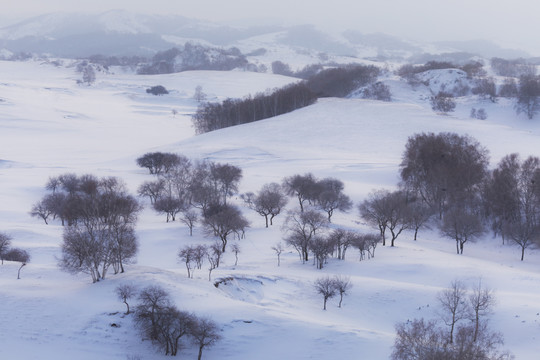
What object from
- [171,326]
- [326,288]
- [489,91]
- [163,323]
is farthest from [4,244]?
[489,91]

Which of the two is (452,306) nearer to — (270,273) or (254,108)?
(270,273)

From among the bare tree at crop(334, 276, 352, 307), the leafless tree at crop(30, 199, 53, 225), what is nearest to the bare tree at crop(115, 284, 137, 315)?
the bare tree at crop(334, 276, 352, 307)

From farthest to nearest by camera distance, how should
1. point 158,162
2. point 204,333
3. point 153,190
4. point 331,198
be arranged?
1. point 158,162
2. point 153,190
3. point 331,198
4. point 204,333

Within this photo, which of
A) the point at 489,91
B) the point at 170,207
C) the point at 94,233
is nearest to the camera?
the point at 94,233

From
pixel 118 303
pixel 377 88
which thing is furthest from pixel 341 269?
pixel 377 88

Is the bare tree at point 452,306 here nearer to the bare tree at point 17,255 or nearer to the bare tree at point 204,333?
the bare tree at point 204,333

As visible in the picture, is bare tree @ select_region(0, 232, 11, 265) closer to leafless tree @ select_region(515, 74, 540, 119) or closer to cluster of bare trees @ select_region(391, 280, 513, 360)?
cluster of bare trees @ select_region(391, 280, 513, 360)

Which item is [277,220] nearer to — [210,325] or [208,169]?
[208,169]
